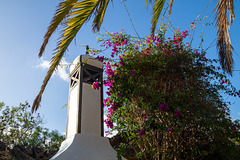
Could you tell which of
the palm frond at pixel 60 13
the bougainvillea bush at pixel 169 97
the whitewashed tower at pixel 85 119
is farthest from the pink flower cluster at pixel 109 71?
the palm frond at pixel 60 13

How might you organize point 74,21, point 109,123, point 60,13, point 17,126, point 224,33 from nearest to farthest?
point 60,13, point 74,21, point 224,33, point 109,123, point 17,126

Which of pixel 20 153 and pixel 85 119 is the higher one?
pixel 85 119

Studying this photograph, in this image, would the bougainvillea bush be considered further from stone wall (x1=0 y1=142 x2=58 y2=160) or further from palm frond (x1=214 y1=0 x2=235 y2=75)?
stone wall (x1=0 y1=142 x2=58 y2=160)

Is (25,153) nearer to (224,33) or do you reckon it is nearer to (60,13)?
(60,13)

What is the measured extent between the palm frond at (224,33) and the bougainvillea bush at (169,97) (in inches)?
20.9

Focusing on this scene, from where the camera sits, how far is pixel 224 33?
12.9ft

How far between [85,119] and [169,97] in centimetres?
244

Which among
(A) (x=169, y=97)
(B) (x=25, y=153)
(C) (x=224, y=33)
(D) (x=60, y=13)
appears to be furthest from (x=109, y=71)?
(B) (x=25, y=153)

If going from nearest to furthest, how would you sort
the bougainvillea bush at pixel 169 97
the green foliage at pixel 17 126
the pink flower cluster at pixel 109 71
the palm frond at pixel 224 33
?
the palm frond at pixel 224 33 → the bougainvillea bush at pixel 169 97 → the pink flower cluster at pixel 109 71 → the green foliage at pixel 17 126

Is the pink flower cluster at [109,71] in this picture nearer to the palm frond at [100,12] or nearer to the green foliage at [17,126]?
the palm frond at [100,12]

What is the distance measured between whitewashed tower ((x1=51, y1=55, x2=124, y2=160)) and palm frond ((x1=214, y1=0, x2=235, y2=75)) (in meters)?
3.14

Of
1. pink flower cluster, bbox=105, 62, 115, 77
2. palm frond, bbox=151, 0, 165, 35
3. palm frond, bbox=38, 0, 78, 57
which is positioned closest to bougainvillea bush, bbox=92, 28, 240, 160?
pink flower cluster, bbox=105, 62, 115, 77

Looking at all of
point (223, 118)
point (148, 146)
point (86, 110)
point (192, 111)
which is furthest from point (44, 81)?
point (223, 118)

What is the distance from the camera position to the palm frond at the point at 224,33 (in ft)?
12.1
